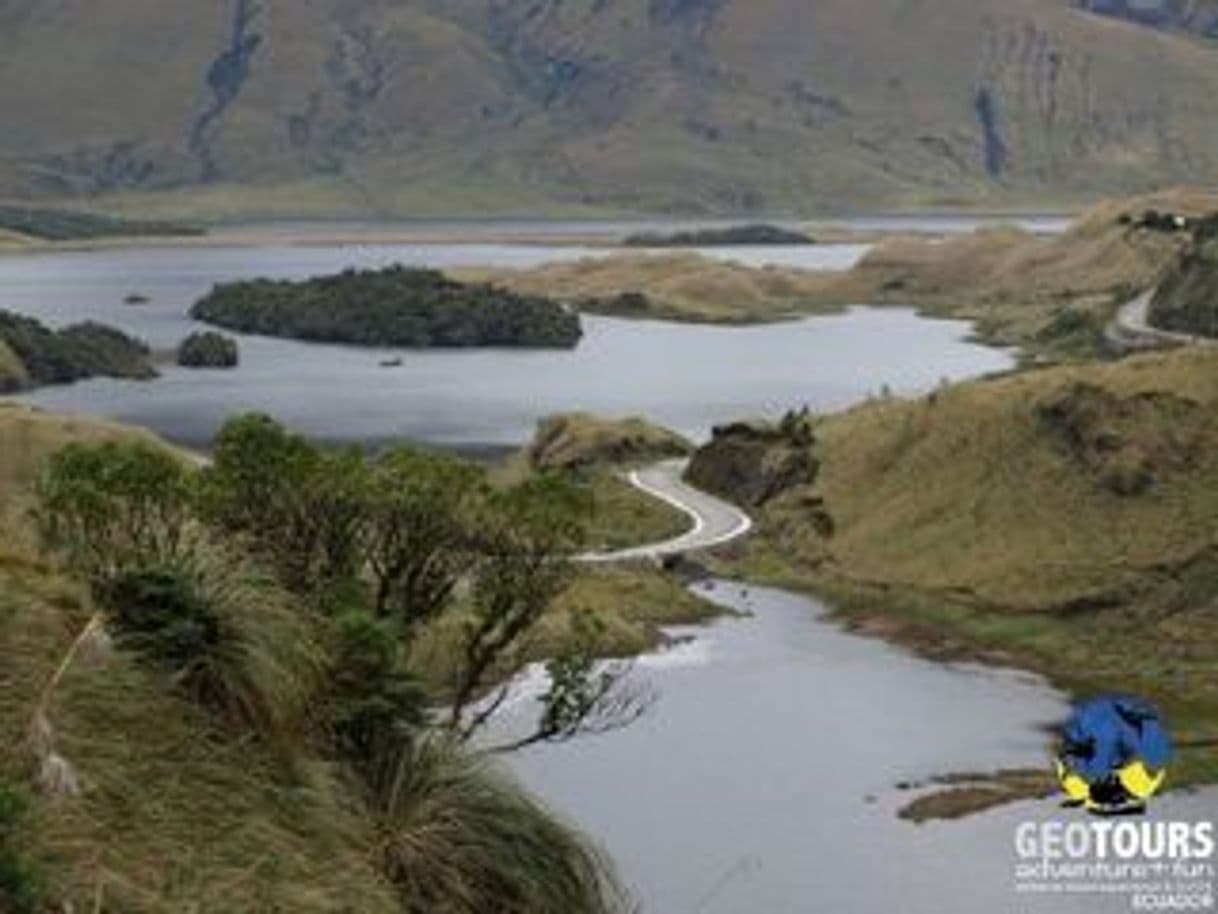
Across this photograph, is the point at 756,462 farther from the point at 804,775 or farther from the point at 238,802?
the point at 238,802

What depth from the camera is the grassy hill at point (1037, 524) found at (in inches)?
A: 3989

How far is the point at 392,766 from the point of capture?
18.4m

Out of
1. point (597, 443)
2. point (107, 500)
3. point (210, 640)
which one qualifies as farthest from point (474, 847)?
point (597, 443)

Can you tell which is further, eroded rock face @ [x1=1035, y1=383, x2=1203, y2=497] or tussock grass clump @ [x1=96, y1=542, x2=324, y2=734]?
eroded rock face @ [x1=1035, y1=383, x2=1203, y2=497]

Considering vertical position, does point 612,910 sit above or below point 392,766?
below

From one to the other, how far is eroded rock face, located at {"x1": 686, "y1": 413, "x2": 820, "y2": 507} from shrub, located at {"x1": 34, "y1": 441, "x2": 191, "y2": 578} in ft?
315

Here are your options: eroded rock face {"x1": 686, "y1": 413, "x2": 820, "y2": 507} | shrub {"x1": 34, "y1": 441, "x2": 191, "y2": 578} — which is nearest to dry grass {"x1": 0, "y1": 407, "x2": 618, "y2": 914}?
shrub {"x1": 34, "y1": 441, "x2": 191, "y2": 578}

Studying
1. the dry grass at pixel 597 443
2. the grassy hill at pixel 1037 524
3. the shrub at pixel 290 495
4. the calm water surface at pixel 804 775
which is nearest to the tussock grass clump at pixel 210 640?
the shrub at pixel 290 495

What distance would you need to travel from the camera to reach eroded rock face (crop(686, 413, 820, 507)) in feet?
453

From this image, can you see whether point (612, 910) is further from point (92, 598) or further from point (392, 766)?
point (92, 598)

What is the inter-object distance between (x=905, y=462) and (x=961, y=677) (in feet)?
123

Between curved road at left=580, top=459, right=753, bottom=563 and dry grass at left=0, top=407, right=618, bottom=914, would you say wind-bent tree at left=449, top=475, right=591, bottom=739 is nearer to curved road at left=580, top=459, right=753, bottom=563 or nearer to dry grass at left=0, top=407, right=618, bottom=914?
dry grass at left=0, top=407, right=618, bottom=914

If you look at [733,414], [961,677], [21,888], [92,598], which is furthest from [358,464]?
[733,414]

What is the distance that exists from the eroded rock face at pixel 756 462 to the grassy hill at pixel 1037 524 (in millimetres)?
1314
